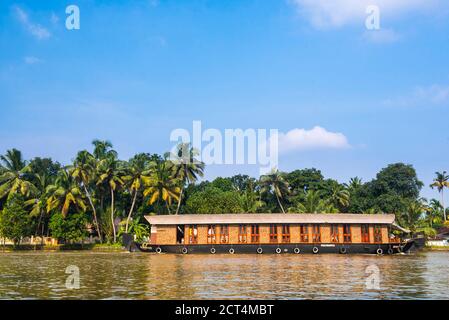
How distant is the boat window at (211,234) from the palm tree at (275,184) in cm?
2118

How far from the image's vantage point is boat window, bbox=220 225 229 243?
33406 millimetres

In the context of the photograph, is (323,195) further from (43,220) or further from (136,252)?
(43,220)

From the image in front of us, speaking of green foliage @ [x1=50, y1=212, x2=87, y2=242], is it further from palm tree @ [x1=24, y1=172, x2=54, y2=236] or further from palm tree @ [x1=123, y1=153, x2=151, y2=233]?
palm tree @ [x1=123, y1=153, x2=151, y2=233]

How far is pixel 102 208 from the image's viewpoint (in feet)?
153

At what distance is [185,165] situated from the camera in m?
47.1

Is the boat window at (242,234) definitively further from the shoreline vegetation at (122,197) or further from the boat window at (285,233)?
the shoreline vegetation at (122,197)

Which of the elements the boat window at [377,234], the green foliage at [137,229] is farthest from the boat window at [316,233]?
the green foliage at [137,229]

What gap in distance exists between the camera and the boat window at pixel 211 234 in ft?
110

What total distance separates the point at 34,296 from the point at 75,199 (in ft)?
109

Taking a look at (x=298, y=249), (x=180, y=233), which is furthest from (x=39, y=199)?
(x=298, y=249)

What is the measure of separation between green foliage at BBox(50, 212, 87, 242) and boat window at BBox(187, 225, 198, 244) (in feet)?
44.6

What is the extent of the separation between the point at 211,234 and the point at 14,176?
2272 centimetres

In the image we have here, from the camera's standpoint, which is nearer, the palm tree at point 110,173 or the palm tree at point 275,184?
the palm tree at point 110,173
